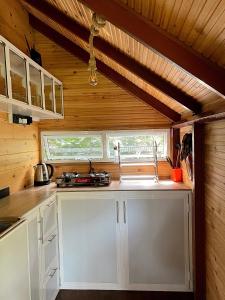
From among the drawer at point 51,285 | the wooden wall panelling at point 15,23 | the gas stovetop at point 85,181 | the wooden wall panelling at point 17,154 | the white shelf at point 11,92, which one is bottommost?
the drawer at point 51,285

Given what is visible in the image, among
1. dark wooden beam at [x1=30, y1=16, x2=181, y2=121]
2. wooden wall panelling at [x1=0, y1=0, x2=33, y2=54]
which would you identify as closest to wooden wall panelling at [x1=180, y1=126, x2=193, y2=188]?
dark wooden beam at [x1=30, y1=16, x2=181, y2=121]

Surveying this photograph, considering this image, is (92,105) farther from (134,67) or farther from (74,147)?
(134,67)

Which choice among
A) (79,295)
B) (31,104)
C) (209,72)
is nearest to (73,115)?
(31,104)

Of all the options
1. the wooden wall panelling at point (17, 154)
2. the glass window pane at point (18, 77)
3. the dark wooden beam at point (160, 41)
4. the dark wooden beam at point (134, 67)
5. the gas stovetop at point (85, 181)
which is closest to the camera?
the dark wooden beam at point (160, 41)

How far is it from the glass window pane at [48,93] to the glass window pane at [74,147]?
0.66m

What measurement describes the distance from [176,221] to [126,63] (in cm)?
154

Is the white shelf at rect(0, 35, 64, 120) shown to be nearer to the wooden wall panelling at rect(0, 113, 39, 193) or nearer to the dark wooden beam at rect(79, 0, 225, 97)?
the wooden wall panelling at rect(0, 113, 39, 193)

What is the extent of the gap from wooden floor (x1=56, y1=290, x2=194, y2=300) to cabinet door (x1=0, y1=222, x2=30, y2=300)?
3.07 ft

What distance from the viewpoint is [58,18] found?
2.34 m

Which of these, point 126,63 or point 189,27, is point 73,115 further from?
point 189,27

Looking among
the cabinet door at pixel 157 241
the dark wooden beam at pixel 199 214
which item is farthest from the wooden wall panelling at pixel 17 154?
the dark wooden beam at pixel 199 214

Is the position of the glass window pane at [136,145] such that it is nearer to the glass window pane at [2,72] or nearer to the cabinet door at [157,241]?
the cabinet door at [157,241]

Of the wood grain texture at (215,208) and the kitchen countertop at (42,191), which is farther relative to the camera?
the kitchen countertop at (42,191)

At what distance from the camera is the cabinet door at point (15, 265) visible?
1.50m
